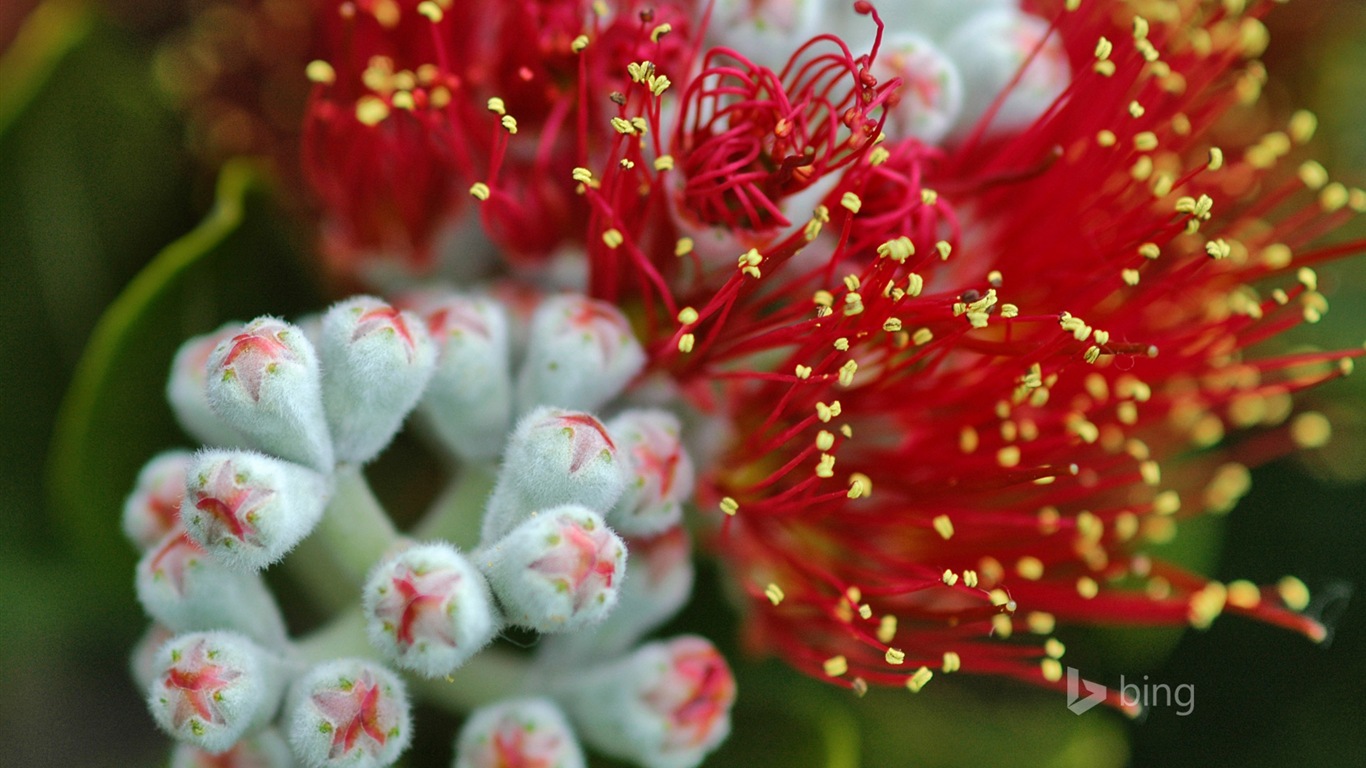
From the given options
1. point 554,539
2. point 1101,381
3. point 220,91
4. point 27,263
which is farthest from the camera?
point 220,91

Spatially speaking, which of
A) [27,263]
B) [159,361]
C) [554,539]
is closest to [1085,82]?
[554,539]

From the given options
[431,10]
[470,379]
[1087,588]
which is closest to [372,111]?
[431,10]

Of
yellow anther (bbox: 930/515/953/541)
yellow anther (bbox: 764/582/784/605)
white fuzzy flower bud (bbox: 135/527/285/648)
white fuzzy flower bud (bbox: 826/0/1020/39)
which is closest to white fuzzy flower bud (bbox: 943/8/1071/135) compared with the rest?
white fuzzy flower bud (bbox: 826/0/1020/39)

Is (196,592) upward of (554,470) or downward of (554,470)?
downward

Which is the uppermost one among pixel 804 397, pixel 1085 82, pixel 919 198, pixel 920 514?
pixel 1085 82

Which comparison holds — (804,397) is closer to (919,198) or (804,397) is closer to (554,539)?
(919,198)

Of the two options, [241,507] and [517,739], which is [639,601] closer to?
[517,739]

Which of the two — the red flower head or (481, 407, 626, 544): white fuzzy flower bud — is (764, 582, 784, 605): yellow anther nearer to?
the red flower head
